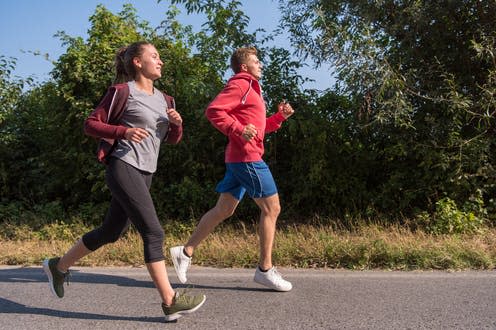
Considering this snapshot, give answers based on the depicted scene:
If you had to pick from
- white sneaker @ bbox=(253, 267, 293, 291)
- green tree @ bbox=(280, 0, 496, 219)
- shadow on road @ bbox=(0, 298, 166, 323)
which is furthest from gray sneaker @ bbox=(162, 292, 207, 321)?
green tree @ bbox=(280, 0, 496, 219)

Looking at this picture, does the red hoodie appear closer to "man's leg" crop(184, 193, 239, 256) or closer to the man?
the man

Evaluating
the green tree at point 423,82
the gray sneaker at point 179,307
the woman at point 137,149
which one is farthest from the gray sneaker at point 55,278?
the green tree at point 423,82

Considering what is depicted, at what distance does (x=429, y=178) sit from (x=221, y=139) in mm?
2710

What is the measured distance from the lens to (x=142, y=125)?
142 inches

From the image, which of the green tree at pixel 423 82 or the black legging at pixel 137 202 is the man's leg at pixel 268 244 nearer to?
the black legging at pixel 137 202

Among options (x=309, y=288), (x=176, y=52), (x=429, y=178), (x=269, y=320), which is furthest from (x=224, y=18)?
(x=269, y=320)

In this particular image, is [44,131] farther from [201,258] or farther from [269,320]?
[269,320]

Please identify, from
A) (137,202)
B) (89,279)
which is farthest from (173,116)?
(89,279)

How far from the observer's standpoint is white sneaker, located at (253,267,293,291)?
4164mm

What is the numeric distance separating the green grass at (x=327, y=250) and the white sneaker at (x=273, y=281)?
85 centimetres

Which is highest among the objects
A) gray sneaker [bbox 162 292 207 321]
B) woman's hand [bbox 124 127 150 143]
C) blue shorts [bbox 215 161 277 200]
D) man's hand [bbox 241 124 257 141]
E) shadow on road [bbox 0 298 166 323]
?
woman's hand [bbox 124 127 150 143]

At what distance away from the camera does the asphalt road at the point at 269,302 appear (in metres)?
3.47

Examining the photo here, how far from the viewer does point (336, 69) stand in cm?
622

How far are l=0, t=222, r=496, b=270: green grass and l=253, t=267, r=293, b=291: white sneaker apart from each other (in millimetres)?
854
